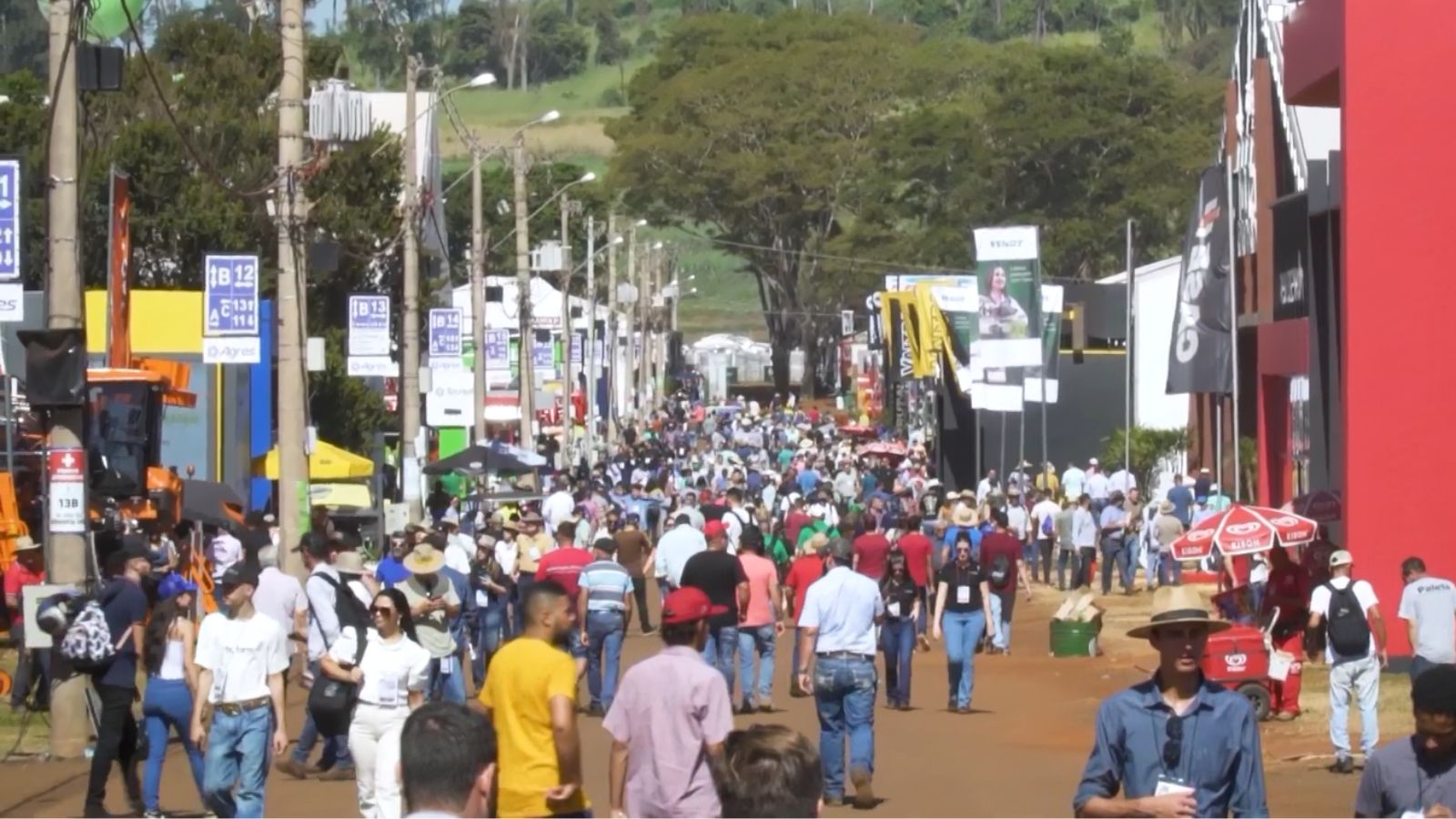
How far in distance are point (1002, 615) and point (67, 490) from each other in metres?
12.0

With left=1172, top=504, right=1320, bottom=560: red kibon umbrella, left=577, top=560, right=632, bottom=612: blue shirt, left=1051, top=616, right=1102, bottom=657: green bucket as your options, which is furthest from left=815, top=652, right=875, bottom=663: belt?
left=1051, top=616, right=1102, bottom=657: green bucket

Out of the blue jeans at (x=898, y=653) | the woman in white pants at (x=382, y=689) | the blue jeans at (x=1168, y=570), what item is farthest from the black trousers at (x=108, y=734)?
the blue jeans at (x=1168, y=570)

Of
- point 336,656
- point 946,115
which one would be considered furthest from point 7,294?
point 946,115

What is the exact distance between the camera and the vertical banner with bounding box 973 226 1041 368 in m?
34.9

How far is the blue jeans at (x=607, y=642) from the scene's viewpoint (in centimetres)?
1897

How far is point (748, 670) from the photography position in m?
19.6

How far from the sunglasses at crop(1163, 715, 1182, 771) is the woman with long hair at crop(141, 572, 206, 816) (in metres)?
7.03

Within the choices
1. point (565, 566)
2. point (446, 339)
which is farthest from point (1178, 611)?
point (446, 339)

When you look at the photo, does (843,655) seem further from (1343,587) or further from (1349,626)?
(1343,587)

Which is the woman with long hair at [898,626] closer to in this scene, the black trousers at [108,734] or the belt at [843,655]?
the belt at [843,655]

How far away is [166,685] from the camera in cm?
1308

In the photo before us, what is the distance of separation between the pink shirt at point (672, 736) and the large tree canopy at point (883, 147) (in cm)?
6996

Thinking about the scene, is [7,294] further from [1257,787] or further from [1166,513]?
[1166,513]

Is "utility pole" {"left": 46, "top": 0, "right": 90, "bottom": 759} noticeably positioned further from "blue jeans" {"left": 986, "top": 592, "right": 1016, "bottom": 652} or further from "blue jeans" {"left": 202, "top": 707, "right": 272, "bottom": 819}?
A: "blue jeans" {"left": 986, "top": 592, "right": 1016, "bottom": 652}
